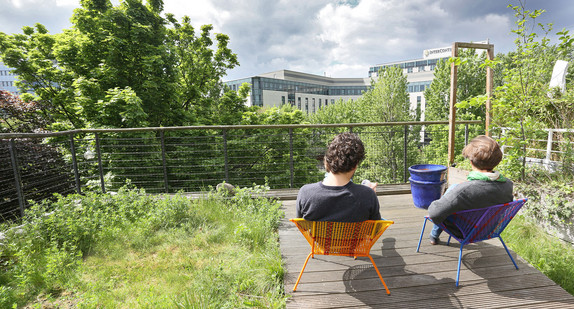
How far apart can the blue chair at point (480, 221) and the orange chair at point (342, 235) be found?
648mm

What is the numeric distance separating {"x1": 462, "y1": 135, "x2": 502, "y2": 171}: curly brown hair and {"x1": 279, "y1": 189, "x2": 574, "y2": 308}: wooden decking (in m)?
0.87

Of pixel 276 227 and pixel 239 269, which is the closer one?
pixel 239 269

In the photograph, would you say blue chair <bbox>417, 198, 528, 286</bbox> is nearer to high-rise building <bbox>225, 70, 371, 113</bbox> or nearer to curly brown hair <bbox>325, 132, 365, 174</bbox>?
curly brown hair <bbox>325, 132, 365, 174</bbox>

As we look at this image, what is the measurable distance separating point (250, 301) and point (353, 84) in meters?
79.8

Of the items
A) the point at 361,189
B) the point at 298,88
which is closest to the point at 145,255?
the point at 361,189

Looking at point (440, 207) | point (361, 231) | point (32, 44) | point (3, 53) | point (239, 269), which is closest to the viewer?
point (361, 231)

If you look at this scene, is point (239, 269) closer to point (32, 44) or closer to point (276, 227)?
point (276, 227)

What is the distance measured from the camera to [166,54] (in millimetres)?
9508

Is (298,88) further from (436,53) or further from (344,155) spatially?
(344,155)

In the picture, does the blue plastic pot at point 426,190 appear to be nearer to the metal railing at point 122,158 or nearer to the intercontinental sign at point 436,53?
the metal railing at point 122,158

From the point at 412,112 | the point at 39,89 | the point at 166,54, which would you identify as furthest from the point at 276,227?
the point at 412,112

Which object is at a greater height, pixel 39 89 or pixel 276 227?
pixel 39 89

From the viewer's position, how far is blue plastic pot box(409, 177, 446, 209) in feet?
9.25

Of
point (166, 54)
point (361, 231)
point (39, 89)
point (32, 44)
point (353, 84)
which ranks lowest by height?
point (361, 231)
